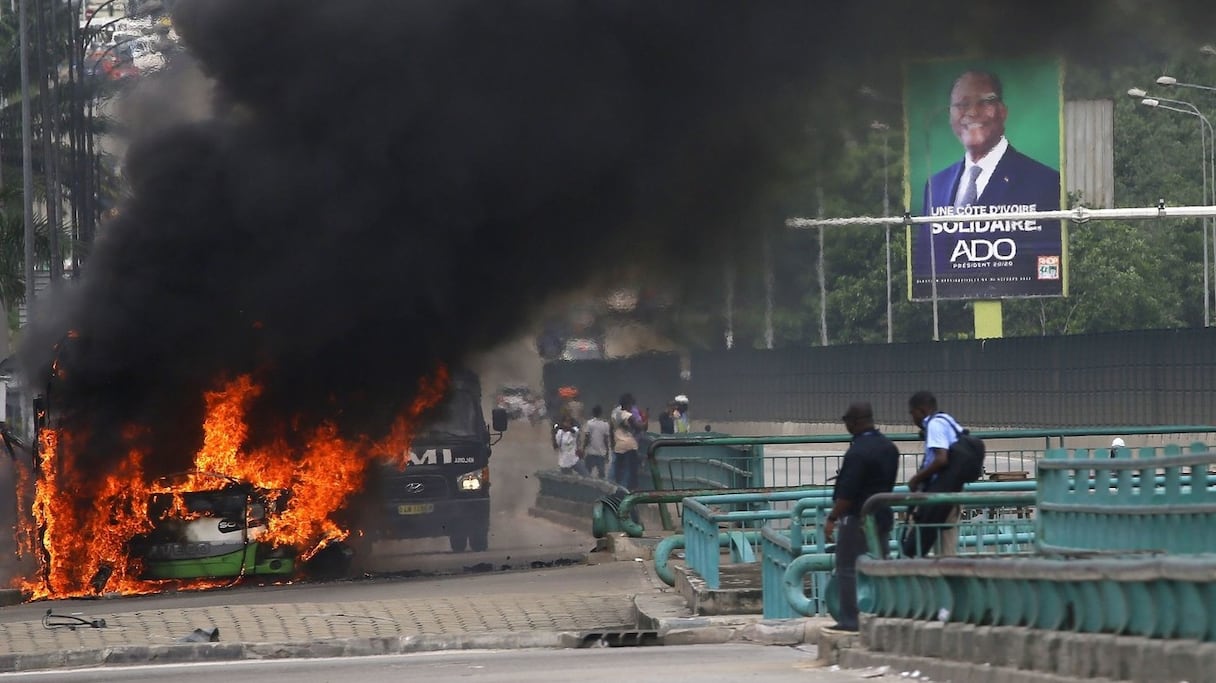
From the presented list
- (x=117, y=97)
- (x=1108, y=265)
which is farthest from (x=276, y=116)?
(x=1108, y=265)

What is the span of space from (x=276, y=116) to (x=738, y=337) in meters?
11.0

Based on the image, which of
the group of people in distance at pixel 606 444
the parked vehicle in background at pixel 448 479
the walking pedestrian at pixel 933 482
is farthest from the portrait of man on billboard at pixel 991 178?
the walking pedestrian at pixel 933 482

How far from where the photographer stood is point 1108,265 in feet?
178

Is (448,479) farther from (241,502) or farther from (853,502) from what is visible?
(853,502)

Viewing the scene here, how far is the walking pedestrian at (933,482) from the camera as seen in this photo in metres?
9.93

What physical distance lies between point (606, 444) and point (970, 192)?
12264 millimetres

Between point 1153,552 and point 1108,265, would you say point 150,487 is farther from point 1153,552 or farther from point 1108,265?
point 1108,265

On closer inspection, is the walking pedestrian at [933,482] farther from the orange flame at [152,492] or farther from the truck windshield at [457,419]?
the truck windshield at [457,419]

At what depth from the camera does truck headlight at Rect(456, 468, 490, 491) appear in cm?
2073

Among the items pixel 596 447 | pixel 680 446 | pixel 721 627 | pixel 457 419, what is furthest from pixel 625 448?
pixel 721 627

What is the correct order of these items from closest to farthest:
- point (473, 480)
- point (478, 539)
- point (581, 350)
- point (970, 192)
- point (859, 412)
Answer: point (859, 412) < point (473, 480) < point (478, 539) < point (581, 350) < point (970, 192)

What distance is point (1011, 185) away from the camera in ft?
120

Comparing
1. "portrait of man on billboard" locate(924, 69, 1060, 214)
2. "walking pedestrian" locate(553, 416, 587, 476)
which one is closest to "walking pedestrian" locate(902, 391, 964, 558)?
"walking pedestrian" locate(553, 416, 587, 476)

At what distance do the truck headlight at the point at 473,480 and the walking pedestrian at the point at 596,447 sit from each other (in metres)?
6.65
